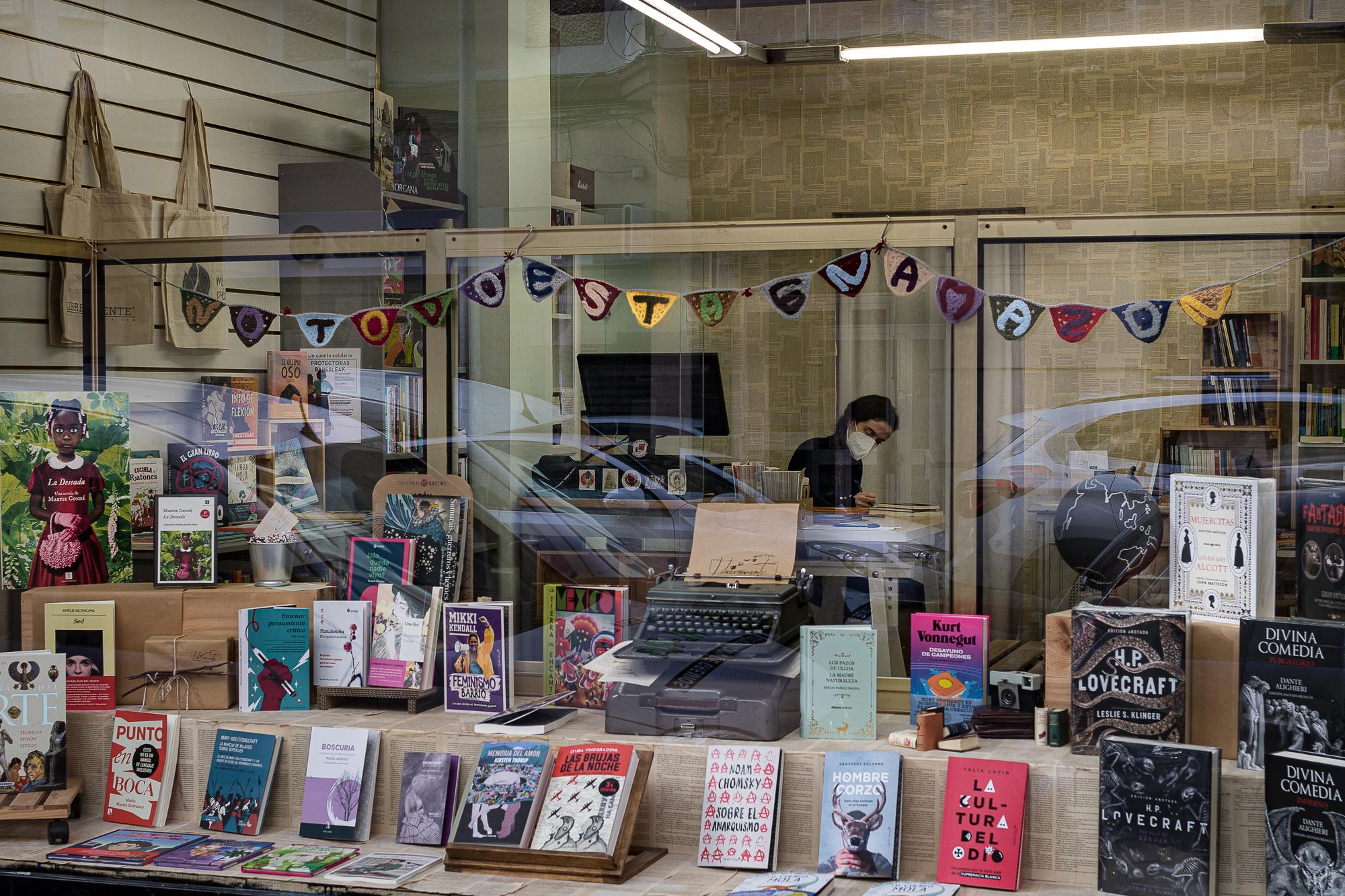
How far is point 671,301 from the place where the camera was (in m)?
3.98

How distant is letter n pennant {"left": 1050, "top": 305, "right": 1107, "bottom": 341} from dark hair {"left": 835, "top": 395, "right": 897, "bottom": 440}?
535mm

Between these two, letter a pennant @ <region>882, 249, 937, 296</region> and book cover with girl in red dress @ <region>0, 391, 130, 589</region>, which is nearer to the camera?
letter a pennant @ <region>882, 249, 937, 296</region>

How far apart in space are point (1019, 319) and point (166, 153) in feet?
10.3

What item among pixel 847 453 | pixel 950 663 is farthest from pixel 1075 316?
pixel 950 663

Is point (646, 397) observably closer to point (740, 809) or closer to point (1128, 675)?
point (740, 809)

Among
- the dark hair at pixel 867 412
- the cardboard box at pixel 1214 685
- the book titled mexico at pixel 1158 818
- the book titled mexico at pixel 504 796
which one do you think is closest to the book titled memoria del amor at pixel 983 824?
the book titled mexico at pixel 1158 818

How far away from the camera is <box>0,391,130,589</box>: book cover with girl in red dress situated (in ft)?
13.1

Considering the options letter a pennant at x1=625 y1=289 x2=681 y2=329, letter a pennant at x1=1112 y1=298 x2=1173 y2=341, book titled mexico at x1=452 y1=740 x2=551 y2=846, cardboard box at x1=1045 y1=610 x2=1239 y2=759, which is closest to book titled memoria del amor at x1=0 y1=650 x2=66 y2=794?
book titled mexico at x1=452 y1=740 x2=551 y2=846

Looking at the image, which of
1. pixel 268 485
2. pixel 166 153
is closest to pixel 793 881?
pixel 268 485

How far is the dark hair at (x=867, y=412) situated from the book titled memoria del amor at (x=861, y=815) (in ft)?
3.75

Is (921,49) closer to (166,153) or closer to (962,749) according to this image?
(166,153)

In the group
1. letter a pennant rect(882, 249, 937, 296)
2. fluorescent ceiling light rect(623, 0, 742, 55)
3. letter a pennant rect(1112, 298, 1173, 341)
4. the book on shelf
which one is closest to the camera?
the book on shelf

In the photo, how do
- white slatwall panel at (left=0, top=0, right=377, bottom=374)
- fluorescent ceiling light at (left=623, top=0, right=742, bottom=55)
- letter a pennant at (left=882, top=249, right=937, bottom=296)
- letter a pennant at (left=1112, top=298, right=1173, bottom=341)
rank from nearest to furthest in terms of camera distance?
letter a pennant at (left=1112, top=298, right=1173, bottom=341)
letter a pennant at (left=882, top=249, right=937, bottom=296)
white slatwall panel at (left=0, top=0, right=377, bottom=374)
fluorescent ceiling light at (left=623, top=0, right=742, bottom=55)

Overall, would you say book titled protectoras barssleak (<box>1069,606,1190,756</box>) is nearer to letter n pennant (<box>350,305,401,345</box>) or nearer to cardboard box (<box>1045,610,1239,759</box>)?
cardboard box (<box>1045,610,1239,759</box>)
